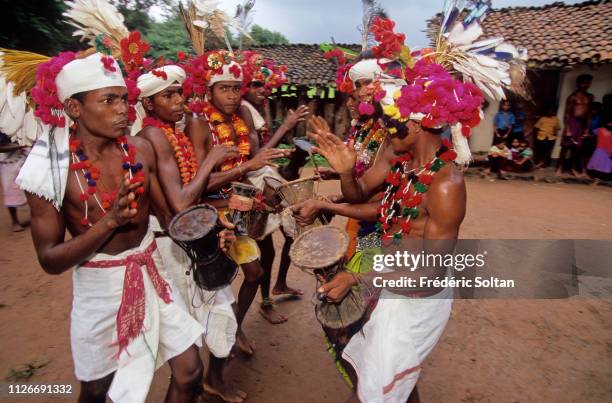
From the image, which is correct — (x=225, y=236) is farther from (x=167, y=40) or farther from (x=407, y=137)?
(x=167, y=40)

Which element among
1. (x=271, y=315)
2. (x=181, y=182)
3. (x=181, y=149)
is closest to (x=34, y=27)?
(x=181, y=149)

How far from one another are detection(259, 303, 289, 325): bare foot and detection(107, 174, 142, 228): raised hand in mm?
2527

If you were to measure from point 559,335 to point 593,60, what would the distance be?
975 centimetres

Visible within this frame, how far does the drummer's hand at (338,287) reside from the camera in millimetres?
2182

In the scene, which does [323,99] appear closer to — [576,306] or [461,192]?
[576,306]

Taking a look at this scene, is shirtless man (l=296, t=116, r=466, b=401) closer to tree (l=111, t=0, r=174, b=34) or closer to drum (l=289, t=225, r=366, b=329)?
drum (l=289, t=225, r=366, b=329)

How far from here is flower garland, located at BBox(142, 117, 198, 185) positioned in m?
3.11

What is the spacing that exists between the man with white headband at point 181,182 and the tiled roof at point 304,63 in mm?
11282

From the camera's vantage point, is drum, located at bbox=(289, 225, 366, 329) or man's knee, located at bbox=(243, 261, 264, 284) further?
man's knee, located at bbox=(243, 261, 264, 284)

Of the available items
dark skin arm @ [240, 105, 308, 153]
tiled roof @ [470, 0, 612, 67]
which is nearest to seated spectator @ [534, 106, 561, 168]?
tiled roof @ [470, 0, 612, 67]

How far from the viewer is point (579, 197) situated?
960 cm

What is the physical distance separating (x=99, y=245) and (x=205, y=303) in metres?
1.08

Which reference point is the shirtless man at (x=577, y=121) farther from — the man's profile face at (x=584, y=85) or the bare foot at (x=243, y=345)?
the bare foot at (x=243, y=345)

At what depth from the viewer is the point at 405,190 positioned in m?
2.48
